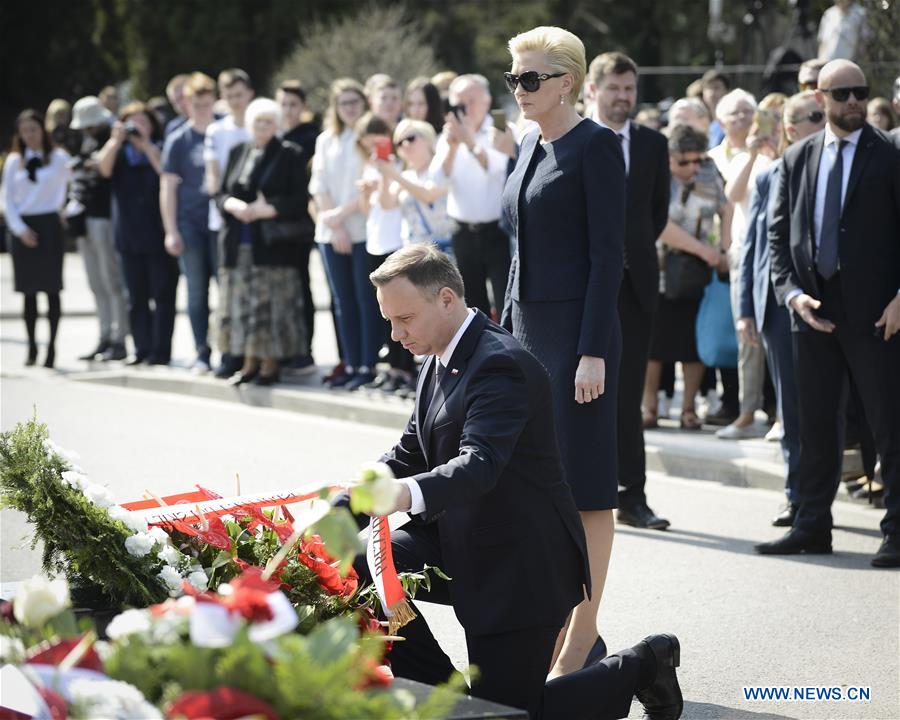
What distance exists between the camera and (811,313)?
258 inches

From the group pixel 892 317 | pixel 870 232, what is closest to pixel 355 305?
pixel 870 232

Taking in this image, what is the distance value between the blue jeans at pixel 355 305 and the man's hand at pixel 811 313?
4605 mm

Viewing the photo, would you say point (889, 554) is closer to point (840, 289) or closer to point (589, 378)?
point (840, 289)

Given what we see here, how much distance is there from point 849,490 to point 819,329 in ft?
5.39

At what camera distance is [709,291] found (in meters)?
9.52

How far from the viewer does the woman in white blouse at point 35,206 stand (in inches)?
508

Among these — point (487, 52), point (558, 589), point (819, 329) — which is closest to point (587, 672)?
point (558, 589)

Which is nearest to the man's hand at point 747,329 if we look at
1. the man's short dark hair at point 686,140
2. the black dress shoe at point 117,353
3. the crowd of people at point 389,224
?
the crowd of people at point 389,224

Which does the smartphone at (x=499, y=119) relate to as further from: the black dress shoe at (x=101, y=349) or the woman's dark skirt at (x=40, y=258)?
the black dress shoe at (x=101, y=349)

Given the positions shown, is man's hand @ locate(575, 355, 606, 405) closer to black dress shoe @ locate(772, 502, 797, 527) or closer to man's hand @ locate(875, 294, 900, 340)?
man's hand @ locate(875, 294, 900, 340)

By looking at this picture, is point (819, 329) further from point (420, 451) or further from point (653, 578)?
point (420, 451)

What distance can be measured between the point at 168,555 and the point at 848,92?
4.07 metres

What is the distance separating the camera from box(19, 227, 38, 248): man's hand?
12.9 meters

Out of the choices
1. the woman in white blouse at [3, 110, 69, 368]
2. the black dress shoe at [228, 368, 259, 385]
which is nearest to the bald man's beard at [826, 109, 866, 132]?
the black dress shoe at [228, 368, 259, 385]
